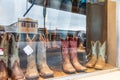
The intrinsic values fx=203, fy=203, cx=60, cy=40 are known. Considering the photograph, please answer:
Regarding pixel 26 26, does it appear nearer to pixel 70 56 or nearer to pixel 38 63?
pixel 38 63

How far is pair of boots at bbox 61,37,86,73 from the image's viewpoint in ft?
5.76

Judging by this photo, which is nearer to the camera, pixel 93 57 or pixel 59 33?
pixel 59 33

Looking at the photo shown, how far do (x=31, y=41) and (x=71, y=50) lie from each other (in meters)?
0.42

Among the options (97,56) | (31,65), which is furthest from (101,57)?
(31,65)

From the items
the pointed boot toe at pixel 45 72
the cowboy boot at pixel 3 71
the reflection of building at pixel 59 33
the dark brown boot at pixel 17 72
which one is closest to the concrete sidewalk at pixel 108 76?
the pointed boot toe at pixel 45 72

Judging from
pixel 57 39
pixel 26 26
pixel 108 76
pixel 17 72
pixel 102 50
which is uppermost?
pixel 26 26

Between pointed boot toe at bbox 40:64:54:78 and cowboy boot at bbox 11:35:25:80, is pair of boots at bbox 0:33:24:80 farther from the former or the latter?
pointed boot toe at bbox 40:64:54:78

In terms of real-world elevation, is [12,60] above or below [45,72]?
above

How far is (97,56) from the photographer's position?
6.70ft

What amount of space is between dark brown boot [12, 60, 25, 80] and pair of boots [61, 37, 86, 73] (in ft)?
1.38

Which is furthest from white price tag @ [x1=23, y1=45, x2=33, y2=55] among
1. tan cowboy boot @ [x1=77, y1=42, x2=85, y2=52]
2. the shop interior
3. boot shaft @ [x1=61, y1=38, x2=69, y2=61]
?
tan cowboy boot @ [x1=77, y1=42, x2=85, y2=52]

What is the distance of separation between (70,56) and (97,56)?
358 mm

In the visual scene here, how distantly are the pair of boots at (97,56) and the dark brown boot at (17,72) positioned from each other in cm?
73

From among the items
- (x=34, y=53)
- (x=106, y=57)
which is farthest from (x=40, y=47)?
(x=106, y=57)
